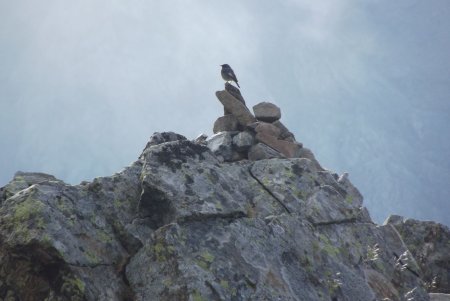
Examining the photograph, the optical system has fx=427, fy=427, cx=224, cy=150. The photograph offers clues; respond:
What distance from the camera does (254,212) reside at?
1479cm

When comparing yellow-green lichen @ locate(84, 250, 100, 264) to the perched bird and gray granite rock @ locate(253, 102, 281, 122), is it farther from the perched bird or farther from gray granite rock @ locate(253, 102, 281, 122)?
the perched bird

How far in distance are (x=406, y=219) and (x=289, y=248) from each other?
1463 centimetres

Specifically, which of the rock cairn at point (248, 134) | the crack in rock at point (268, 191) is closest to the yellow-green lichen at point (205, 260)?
the crack in rock at point (268, 191)

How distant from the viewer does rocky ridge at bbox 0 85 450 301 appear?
9883mm

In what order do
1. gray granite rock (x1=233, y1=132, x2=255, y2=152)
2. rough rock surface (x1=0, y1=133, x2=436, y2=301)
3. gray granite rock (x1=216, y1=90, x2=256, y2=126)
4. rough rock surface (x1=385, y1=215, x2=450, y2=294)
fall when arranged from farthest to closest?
gray granite rock (x1=216, y1=90, x2=256, y2=126) < gray granite rock (x1=233, y1=132, x2=255, y2=152) < rough rock surface (x1=385, y1=215, x2=450, y2=294) < rough rock surface (x1=0, y1=133, x2=436, y2=301)

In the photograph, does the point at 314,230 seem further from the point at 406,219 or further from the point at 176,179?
the point at 406,219

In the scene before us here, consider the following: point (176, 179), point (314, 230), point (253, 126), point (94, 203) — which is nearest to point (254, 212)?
point (314, 230)

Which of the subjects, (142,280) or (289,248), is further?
(289,248)

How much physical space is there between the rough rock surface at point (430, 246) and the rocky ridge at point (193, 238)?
492 centimetres

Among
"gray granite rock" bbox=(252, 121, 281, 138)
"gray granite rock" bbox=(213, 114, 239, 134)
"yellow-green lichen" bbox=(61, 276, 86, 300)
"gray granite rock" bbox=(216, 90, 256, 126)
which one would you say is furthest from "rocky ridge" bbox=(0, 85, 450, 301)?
"gray granite rock" bbox=(216, 90, 256, 126)

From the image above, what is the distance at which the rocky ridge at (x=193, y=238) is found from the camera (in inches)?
389

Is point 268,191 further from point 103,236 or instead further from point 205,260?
point 103,236

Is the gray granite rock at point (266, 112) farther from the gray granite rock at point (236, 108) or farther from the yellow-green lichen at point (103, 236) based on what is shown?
the yellow-green lichen at point (103, 236)

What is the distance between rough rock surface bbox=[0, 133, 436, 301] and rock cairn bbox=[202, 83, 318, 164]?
14.3 ft
